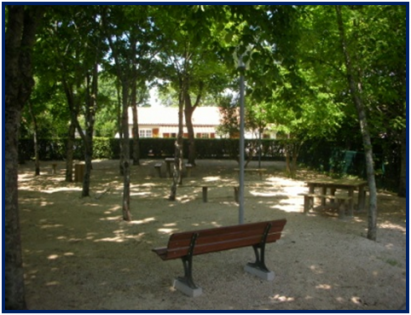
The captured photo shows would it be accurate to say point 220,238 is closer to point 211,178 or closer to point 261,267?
point 261,267

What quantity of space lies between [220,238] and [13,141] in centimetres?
252

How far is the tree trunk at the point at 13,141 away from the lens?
381 cm

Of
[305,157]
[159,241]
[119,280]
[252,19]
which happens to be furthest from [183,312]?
[305,157]

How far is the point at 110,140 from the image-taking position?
2983cm

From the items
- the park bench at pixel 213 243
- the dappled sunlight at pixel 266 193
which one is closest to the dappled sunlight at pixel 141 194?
the dappled sunlight at pixel 266 193

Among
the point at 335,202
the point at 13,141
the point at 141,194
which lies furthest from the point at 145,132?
the point at 13,141

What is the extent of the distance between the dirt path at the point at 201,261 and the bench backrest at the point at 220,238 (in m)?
0.47

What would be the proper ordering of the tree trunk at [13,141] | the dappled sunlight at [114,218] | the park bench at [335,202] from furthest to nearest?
the park bench at [335,202], the dappled sunlight at [114,218], the tree trunk at [13,141]

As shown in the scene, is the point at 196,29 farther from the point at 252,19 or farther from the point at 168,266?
the point at 168,266

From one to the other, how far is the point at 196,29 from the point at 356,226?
5.14m

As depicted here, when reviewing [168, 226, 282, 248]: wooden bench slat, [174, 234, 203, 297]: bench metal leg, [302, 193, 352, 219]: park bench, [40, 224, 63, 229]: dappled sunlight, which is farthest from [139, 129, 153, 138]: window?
[174, 234, 203, 297]: bench metal leg

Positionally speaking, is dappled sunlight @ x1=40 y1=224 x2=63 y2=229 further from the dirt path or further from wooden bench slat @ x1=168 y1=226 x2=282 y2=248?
wooden bench slat @ x1=168 y1=226 x2=282 y2=248

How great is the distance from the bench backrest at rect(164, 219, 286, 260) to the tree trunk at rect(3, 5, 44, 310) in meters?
1.54

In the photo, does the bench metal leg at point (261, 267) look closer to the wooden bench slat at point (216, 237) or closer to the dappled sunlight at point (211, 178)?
the wooden bench slat at point (216, 237)
